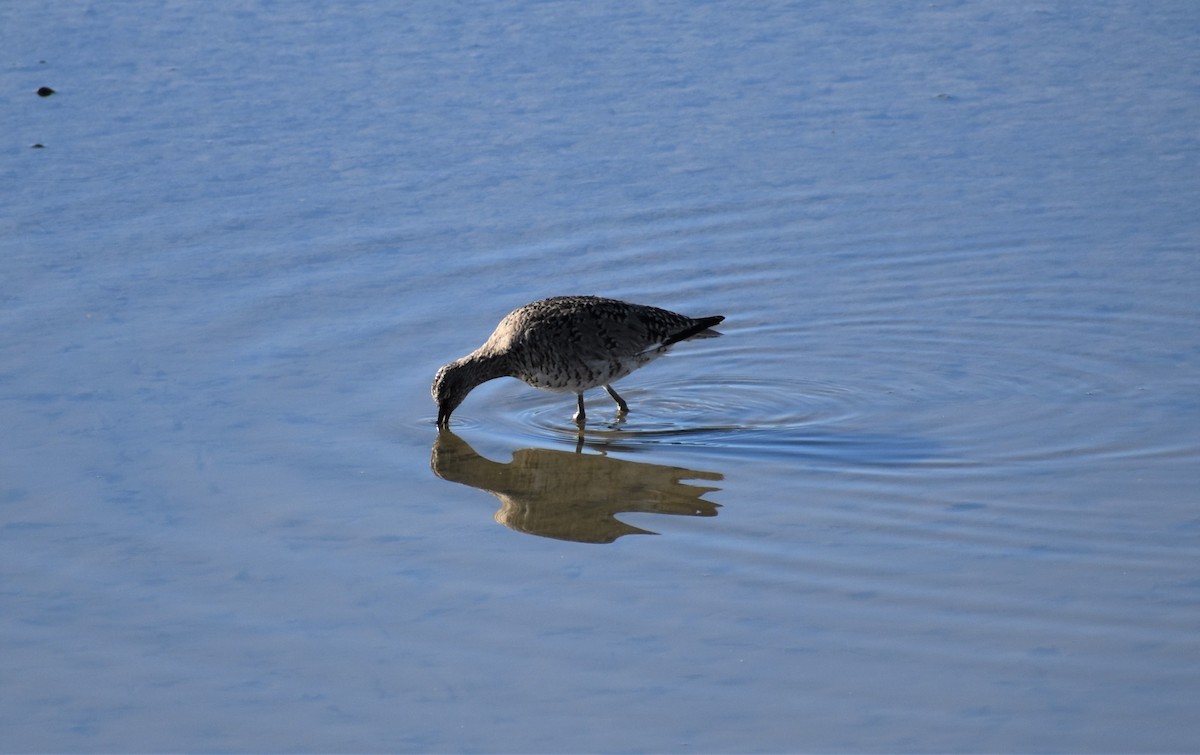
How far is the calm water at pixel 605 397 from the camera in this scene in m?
6.81

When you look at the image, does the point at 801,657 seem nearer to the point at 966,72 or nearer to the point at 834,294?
the point at 834,294

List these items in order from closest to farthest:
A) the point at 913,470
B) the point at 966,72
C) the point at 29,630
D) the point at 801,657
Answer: the point at 801,657, the point at 29,630, the point at 913,470, the point at 966,72

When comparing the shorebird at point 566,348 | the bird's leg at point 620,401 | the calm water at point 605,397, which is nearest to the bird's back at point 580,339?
the shorebird at point 566,348

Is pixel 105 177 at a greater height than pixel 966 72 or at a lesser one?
lesser

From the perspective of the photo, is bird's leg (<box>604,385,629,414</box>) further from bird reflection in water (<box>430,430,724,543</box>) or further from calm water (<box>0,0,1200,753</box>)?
bird reflection in water (<box>430,430,724,543</box>)

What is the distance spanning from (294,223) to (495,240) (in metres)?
1.59

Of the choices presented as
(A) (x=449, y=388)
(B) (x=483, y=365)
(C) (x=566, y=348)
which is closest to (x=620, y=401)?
(C) (x=566, y=348)

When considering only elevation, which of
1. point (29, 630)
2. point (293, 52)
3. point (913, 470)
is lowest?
point (29, 630)

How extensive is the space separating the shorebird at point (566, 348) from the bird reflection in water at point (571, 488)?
0.40 m

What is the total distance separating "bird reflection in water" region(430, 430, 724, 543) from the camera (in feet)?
28.1

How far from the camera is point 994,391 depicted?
9.92 m

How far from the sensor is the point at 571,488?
9.13 m

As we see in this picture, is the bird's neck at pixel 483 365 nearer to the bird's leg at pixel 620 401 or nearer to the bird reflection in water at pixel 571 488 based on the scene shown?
the bird reflection in water at pixel 571 488

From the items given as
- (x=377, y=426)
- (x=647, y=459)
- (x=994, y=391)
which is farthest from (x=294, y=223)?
(x=994, y=391)
